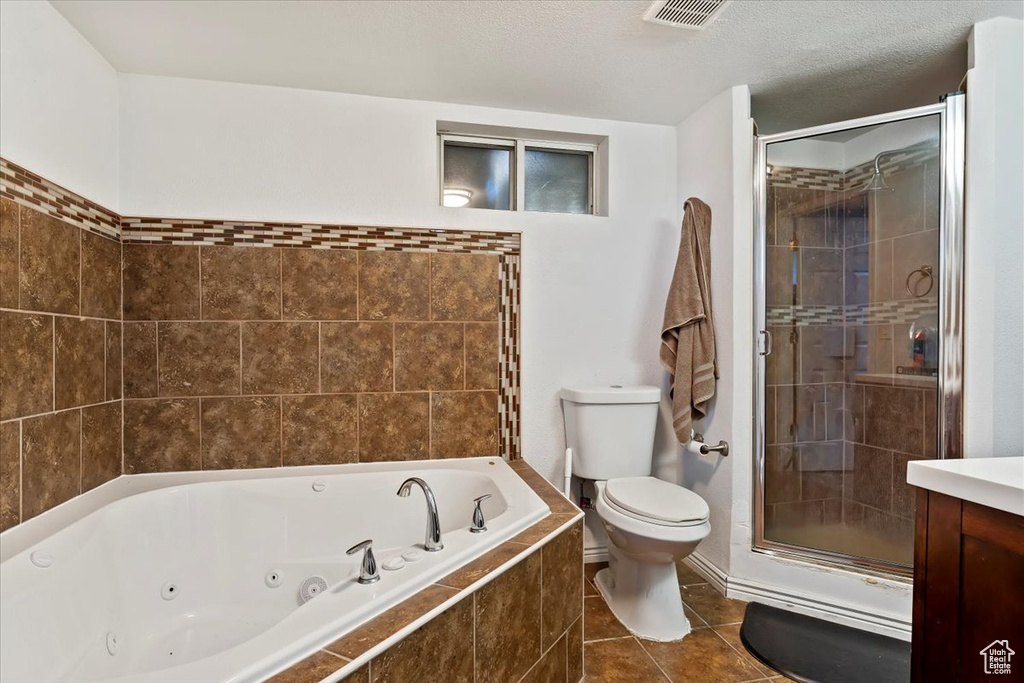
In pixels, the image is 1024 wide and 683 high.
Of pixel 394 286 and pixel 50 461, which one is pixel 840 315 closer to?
pixel 394 286

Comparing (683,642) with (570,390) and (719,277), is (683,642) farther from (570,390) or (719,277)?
(719,277)

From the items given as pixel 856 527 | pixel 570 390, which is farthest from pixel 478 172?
pixel 856 527

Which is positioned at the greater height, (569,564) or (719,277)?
(719,277)

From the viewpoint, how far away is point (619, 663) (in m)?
1.75

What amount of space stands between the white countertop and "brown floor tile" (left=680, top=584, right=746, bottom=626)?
107 cm

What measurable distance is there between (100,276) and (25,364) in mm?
487

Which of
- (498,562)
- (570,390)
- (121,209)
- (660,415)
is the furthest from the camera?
(660,415)

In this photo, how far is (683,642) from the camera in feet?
6.13

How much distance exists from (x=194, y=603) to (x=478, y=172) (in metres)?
2.06

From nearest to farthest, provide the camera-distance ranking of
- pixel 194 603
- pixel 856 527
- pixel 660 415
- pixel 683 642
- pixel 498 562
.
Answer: pixel 498 562 → pixel 194 603 → pixel 683 642 → pixel 856 527 → pixel 660 415

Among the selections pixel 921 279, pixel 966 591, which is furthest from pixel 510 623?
pixel 921 279

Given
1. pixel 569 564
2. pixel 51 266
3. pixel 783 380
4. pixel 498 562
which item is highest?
pixel 51 266

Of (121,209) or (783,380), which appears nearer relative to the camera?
(121,209)

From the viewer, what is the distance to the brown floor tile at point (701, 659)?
1.68m
